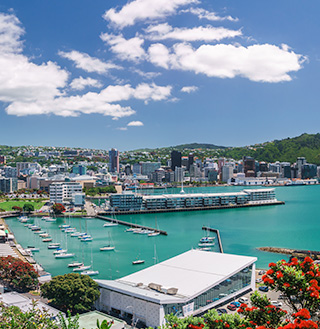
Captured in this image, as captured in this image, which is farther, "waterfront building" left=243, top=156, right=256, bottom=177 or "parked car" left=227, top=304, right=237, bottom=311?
"waterfront building" left=243, top=156, right=256, bottom=177

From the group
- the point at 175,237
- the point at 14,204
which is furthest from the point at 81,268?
the point at 14,204

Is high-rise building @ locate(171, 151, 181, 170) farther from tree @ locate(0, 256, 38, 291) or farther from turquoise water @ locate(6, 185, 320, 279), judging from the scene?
tree @ locate(0, 256, 38, 291)

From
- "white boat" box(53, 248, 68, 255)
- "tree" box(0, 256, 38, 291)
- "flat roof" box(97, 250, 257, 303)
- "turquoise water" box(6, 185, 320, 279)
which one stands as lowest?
"turquoise water" box(6, 185, 320, 279)

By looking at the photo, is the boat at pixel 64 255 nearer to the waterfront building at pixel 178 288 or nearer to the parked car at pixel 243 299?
the waterfront building at pixel 178 288

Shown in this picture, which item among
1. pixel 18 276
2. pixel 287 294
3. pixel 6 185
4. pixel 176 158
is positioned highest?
pixel 176 158

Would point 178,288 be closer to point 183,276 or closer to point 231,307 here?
point 183,276

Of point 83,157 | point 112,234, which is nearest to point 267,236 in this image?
point 112,234

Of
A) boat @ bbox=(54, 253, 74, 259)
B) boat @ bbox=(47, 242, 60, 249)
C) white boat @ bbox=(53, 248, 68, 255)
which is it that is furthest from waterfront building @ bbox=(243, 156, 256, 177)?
boat @ bbox=(54, 253, 74, 259)
